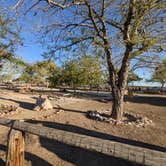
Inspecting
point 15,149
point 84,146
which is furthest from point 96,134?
point 84,146

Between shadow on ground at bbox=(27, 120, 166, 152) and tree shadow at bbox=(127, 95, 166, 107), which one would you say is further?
tree shadow at bbox=(127, 95, 166, 107)

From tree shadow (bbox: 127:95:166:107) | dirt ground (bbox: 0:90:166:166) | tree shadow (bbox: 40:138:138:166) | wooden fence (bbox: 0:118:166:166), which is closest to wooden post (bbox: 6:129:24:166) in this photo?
wooden fence (bbox: 0:118:166:166)

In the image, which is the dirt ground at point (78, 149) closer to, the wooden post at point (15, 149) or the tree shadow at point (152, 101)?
the wooden post at point (15, 149)

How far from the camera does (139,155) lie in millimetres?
2904

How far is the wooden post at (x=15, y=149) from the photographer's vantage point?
415cm

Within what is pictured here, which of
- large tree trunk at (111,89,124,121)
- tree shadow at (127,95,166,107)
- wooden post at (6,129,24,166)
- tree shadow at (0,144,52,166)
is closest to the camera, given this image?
wooden post at (6,129,24,166)

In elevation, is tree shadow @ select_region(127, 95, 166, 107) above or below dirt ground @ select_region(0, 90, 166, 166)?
above

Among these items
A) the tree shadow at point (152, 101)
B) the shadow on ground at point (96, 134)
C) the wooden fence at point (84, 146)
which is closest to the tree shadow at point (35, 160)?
the wooden fence at point (84, 146)

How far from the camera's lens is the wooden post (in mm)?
4148

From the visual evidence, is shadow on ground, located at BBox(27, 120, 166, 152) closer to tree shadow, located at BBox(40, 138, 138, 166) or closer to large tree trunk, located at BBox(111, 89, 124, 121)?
tree shadow, located at BBox(40, 138, 138, 166)

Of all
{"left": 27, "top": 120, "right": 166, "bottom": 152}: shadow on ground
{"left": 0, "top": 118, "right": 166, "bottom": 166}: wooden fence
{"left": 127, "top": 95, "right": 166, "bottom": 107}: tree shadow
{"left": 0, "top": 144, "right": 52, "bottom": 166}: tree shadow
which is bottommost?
{"left": 0, "top": 144, "right": 52, "bottom": 166}: tree shadow

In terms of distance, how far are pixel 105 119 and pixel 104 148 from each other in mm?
7072

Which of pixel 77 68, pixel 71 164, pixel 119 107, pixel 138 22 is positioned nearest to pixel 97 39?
pixel 138 22

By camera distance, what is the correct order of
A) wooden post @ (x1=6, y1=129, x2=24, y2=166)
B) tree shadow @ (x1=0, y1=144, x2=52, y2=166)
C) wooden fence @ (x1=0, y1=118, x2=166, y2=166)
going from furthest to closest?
tree shadow @ (x1=0, y1=144, x2=52, y2=166)
wooden post @ (x1=6, y1=129, x2=24, y2=166)
wooden fence @ (x1=0, y1=118, x2=166, y2=166)
